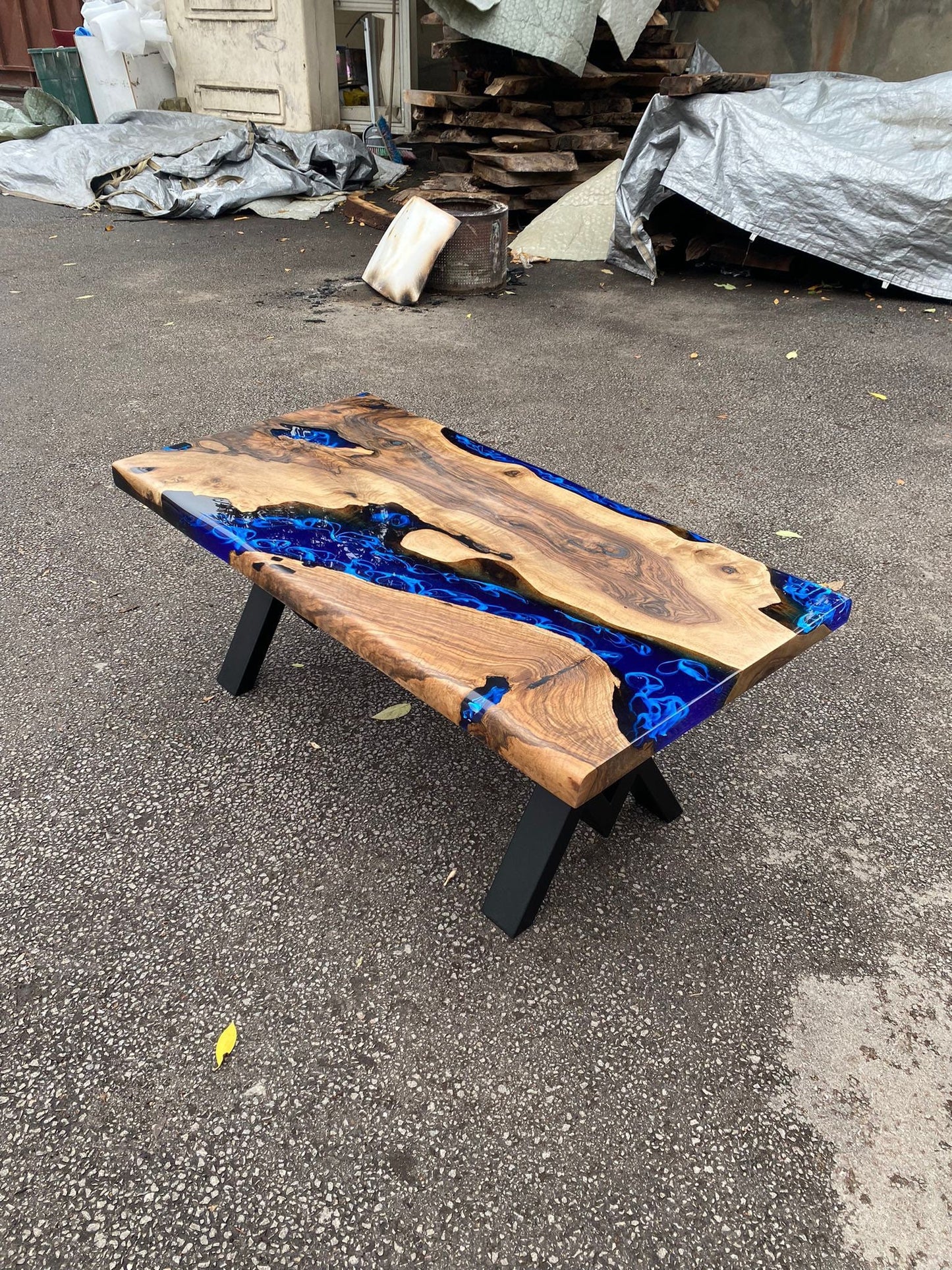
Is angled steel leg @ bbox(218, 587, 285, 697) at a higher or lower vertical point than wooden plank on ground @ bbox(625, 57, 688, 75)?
lower

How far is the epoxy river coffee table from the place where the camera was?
1152 millimetres

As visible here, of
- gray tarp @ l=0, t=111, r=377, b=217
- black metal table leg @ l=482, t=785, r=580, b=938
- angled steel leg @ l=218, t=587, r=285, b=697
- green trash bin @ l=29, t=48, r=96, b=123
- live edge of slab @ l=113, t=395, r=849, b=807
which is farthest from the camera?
green trash bin @ l=29, t=48, r=96, b=123

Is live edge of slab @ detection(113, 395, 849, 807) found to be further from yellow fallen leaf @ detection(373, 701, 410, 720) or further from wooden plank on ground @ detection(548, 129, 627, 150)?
wooden plank on ground @ detection(548, 129, 627, 150)

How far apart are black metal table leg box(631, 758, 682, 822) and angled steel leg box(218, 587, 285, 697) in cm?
91

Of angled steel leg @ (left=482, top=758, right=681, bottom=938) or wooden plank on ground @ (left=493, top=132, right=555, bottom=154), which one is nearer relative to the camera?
angled steel leg @ (left=482, top=758, right=681, bottom=938)

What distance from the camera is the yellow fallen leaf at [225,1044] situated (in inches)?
Result: 51.6

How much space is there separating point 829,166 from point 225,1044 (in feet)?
17.1

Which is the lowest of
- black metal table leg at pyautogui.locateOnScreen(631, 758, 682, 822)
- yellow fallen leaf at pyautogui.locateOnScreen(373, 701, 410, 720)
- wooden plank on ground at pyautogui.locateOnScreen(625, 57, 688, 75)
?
yellow fallen leaf at pyautogui.locateOnScreen(373, 701, 410, 720)

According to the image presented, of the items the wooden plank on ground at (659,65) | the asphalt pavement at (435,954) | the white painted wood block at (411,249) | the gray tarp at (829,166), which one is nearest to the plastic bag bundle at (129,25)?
the wooden plank on ground at (659,65)

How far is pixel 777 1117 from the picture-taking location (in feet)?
4.14

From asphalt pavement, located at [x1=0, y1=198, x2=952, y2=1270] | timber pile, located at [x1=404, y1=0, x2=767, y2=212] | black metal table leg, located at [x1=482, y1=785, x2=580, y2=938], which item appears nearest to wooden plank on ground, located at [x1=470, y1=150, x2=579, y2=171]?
timber pile, located at [x1=404, y1=0, x2=767, y2=212]

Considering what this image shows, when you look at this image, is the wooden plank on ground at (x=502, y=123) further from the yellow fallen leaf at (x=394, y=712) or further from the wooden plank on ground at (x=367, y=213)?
the yellow fallen leaf at (x=394, y=712)

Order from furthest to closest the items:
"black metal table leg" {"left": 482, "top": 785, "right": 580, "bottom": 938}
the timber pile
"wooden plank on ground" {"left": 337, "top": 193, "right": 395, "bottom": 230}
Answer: "wooden plank on ground" {"left": 337, "top": 193, "right": 395, "bottom": 230}, the timber pile, "black metal table leg" {"left": 482, "top": 785, "right": 580, "bottom": 938}

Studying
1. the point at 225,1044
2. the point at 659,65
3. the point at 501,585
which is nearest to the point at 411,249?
the point at 659,65
